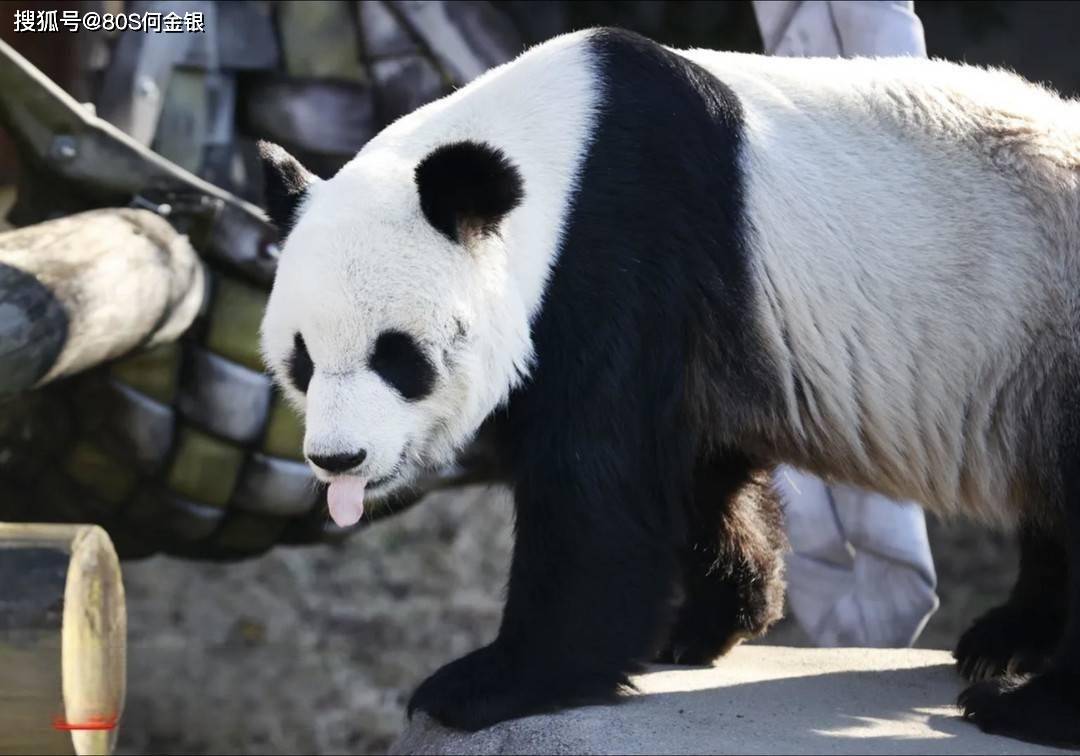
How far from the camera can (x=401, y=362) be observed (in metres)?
2.98

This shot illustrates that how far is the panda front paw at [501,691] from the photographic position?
3.07 m

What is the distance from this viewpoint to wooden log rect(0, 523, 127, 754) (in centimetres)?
322

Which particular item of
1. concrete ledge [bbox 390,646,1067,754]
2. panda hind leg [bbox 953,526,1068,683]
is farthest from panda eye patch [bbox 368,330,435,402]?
panda hind leg [bbox 953,526,1068,683]

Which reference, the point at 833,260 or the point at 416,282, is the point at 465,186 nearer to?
the point at 416,282

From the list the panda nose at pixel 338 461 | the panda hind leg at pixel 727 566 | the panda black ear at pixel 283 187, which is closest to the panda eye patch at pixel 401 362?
the panda nose at pixel 338 461

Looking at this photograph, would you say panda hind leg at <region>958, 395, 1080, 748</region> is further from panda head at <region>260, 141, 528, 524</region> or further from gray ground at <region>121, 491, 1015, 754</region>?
gray ground at <region>121, 491, 1015, 754</region>

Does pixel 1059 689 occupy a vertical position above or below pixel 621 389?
A: below

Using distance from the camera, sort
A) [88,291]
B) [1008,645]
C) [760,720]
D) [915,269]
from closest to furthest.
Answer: [760,720]
[915,269]
[1008,645]
[88,291]

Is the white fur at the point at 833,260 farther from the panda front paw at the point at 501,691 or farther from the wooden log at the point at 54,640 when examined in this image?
the wooden log at the point at 54,640

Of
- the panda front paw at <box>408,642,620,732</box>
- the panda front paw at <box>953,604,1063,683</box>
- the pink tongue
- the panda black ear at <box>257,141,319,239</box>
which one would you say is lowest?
the panda front paw at <box>953,604,1063,683</box>

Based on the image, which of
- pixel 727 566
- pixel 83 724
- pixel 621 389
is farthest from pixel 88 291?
pixel 727 566

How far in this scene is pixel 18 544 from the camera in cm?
325

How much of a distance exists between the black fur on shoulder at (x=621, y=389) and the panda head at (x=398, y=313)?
119mm

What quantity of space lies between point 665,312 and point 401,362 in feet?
1.79
